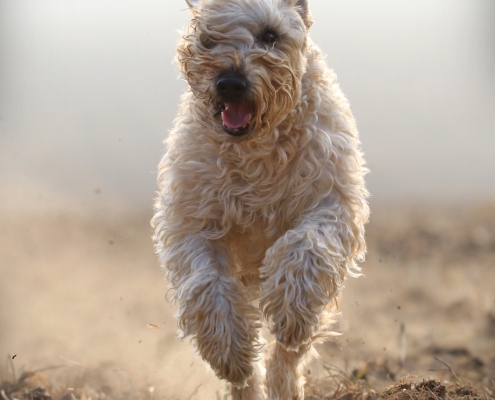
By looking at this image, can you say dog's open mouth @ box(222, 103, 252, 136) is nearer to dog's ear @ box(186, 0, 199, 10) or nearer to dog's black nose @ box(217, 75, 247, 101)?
dog's black nose @ box(217, 75, 247, 101)

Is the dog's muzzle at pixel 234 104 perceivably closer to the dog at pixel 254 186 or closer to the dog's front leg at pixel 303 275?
the dog at pixel 254 186

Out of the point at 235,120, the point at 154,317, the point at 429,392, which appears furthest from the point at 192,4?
the point at 154,317

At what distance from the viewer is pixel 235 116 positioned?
3.78 meters

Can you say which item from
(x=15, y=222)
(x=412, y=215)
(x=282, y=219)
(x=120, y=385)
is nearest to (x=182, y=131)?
(x=282, y=219)

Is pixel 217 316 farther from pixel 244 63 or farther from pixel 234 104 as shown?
pixel 244 63

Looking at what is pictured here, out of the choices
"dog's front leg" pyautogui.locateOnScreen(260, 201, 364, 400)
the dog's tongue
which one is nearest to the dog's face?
the dog's tongue

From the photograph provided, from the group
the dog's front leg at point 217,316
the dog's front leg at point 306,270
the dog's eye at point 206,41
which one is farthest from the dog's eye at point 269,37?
the dog's front leg at point 217,316

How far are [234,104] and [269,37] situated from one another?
0.43 meters

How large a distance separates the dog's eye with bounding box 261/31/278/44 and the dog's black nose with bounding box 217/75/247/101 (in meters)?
0.32

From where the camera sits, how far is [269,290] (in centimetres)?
368

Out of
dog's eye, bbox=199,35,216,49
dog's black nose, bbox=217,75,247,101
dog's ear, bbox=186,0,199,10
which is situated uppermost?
dog's ear, bbox=186,0,199,10

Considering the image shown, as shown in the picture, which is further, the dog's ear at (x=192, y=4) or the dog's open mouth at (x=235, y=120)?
the dog's ear at (x=192, y=4)

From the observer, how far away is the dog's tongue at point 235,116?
3.75 m

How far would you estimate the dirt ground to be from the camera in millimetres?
5699
